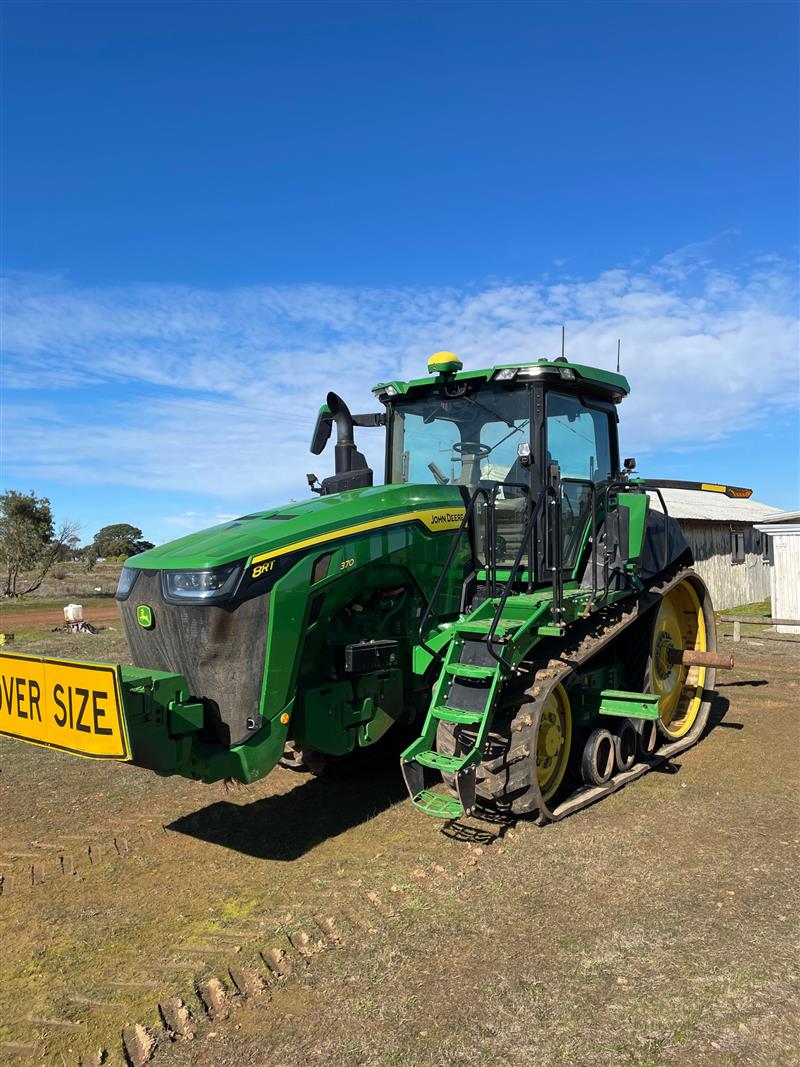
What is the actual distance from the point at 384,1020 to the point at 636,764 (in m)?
3.86

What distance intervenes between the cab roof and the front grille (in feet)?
8.57

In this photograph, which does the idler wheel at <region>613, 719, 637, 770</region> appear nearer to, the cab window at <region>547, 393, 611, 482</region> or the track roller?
the track roller

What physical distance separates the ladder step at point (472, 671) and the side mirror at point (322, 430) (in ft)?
7.43

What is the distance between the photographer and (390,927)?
4.08 meters

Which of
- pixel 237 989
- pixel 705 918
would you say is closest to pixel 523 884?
pixel 705 918

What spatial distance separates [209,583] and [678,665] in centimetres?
528

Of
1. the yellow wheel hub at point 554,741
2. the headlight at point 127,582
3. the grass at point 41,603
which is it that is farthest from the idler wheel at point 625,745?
the grass at point 41,603

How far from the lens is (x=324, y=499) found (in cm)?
551

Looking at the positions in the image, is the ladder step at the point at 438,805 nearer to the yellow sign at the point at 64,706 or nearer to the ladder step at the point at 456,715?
the ladder step at the point at 456,715

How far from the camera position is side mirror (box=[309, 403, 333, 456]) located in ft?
20.9

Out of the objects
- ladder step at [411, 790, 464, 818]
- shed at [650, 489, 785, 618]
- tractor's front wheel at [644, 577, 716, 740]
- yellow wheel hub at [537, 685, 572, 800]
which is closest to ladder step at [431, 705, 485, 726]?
ladder step at [411, 790, 464, 818]

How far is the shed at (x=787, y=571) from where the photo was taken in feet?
54.4

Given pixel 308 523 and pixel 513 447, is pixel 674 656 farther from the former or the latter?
pixel 308 523

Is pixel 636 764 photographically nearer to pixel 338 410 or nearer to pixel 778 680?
pixel 338 410
